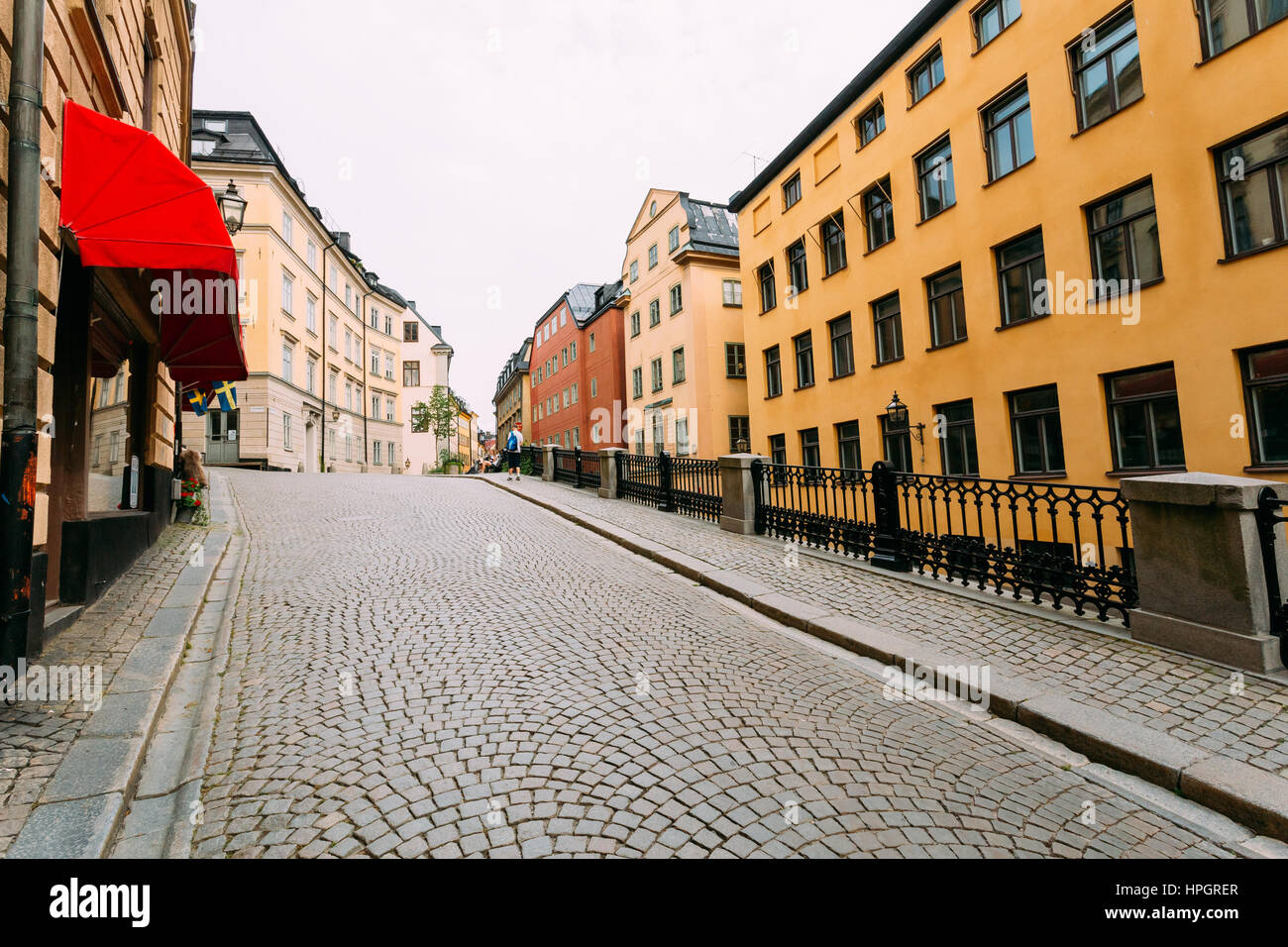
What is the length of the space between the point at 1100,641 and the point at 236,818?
6172mm

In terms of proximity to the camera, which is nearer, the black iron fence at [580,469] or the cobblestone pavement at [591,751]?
the cobblestone pavement at [591,751]

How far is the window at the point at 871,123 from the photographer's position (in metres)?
17.6

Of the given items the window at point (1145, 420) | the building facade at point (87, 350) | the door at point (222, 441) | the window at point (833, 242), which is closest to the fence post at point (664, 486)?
the window at point (1145, 420)

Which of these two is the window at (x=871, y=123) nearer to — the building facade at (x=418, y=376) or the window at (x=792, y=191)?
the window at (x=792, y=191)

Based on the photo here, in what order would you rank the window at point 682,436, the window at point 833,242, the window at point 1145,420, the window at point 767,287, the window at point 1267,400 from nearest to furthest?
the window at point 1267,400 < the window at point 1145,420 < the window at point 833,242 < the window at point 767,287 < the window at point 682,436

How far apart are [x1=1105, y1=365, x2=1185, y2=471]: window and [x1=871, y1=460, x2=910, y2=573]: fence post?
20.4 feet

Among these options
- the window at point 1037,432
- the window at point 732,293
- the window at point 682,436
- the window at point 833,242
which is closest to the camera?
the window at point 1037,432

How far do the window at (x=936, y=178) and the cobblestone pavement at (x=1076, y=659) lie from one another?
468 inches

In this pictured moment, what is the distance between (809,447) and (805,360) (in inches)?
124

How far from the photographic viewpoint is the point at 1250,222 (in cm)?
938

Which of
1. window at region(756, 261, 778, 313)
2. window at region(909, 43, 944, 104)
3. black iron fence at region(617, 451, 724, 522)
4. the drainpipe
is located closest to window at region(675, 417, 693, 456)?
window at region(756, 261, 778, 313)
